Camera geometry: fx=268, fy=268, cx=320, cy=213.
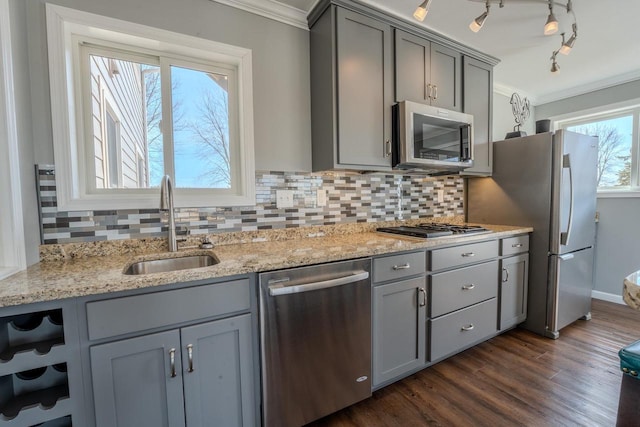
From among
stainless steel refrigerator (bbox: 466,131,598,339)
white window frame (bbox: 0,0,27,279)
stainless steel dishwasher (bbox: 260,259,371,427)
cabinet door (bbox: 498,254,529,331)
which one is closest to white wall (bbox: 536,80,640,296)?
stainless steel refrigerator (bbox: 466,131,598,339)

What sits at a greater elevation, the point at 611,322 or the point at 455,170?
the point at 455,170

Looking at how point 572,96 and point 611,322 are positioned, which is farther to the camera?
point 572,96

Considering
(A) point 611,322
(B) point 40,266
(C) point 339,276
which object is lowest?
(A) point 611,322

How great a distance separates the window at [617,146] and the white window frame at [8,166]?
4.86 meters

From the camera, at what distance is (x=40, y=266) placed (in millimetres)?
1208

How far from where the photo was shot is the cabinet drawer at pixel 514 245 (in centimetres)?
217

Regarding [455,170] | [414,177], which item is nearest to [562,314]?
[455,170]

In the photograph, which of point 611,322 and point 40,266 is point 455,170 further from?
point 40,266

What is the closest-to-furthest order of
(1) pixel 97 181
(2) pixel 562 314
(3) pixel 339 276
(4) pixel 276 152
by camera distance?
(3) pixel 339 276, (1) pixel 97 181, (4) pixel 276 152, (2) pixel 562 314

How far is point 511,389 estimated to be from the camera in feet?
5.46

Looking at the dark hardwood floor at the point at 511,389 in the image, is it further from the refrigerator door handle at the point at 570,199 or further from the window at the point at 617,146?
the window at the point at 617,146

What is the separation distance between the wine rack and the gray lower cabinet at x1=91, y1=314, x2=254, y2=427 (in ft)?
0.38

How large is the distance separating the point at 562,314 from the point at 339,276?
7.40 ft

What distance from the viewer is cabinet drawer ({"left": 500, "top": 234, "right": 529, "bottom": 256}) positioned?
217cm
